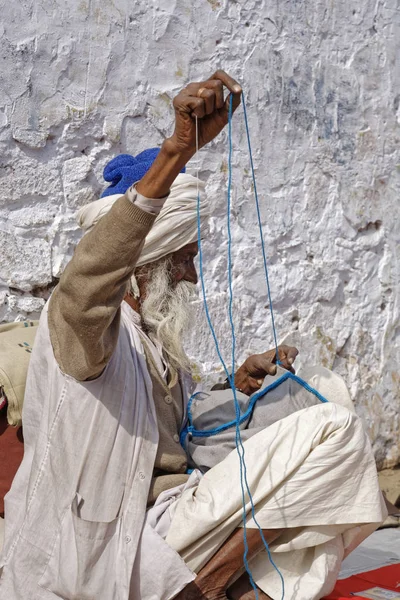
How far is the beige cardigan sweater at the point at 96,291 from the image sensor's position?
5.95 feet

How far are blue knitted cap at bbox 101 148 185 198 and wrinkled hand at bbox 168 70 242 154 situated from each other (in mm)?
711

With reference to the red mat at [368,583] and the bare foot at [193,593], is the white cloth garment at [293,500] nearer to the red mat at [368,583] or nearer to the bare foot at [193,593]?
the bare foot at [193,593]

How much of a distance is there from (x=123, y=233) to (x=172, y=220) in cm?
65

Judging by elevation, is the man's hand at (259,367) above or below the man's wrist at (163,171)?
below

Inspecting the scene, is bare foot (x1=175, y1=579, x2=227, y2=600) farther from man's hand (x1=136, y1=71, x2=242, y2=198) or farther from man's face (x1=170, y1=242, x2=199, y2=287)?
man's hand (x1=136, y1=71, x2=242, y2=198)

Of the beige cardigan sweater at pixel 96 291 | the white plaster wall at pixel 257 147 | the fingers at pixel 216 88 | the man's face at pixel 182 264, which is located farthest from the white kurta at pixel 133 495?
the white plaster wall at pixel 257 147

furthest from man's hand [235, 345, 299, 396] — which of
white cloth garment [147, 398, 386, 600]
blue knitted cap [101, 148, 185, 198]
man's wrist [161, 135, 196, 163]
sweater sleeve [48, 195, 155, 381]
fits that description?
man's wrist [161, 135, 196, 163]

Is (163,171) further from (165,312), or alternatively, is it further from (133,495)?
(133,495)

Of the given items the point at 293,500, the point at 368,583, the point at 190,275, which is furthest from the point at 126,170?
the point at 368,583

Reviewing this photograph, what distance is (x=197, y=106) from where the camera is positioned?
1793mm

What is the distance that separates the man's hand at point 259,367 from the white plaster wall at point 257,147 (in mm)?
721

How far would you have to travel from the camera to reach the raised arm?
5.94 ft

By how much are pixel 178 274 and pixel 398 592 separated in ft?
4.46

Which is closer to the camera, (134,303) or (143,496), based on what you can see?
(143,496)
